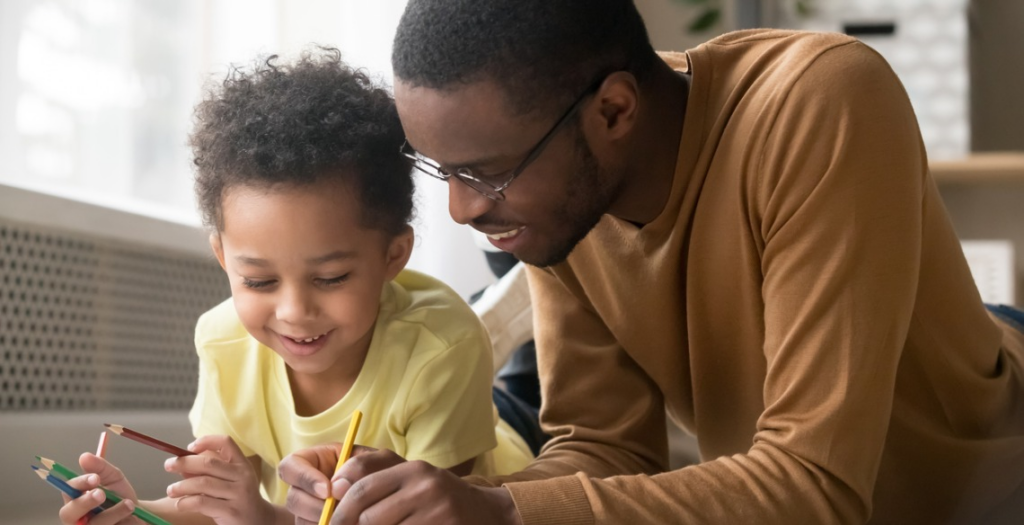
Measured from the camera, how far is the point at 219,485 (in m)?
1.21

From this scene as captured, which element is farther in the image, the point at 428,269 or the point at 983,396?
the point at 428,269

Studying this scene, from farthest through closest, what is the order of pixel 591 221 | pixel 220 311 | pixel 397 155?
1. pixel 220 311
2. pixel 397 155
3. pixel 591 221

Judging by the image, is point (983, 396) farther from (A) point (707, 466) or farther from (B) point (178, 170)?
(B) point (178, 170)

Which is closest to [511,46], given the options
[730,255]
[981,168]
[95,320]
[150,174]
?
[730,255]

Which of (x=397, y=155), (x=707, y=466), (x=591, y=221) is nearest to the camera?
(x=707, y=466)

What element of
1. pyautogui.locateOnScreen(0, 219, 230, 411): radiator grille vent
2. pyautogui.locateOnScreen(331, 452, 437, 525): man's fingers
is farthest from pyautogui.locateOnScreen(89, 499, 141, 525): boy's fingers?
pyautogui.locateOnScreen(0, 219, 230, 411): radiator grille vent

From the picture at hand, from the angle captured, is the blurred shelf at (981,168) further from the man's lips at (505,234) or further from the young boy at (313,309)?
the man's lips at (505,234)

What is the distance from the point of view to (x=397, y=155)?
1.47 metres

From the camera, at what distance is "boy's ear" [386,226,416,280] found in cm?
146

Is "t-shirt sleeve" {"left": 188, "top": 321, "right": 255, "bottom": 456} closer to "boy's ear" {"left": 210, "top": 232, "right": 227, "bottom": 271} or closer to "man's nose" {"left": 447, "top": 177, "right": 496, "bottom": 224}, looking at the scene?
"boy's ear" {"left": 210, "top": 232, "right": 227, "bottom": 271}

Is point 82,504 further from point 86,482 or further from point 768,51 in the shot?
point 768,51

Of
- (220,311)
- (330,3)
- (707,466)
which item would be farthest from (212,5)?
(707,466)

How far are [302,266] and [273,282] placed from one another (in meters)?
0.05

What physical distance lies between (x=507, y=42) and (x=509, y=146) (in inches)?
4.2
